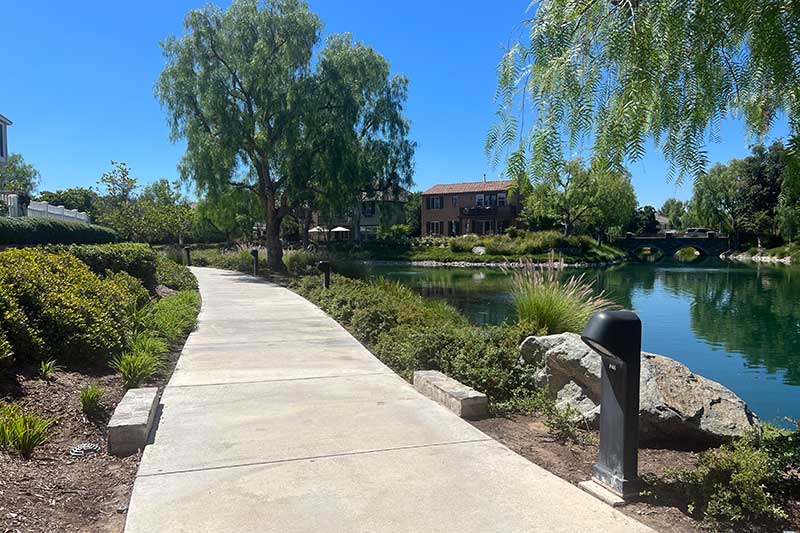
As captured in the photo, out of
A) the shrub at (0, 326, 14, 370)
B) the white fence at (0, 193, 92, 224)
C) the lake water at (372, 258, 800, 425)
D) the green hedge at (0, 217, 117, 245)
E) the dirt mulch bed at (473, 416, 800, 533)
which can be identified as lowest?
the lake water at (372, 258, 800, 425)

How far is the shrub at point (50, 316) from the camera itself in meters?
5.96

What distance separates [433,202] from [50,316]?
6266cm

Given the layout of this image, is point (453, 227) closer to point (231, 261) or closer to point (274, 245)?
point (231, 261)

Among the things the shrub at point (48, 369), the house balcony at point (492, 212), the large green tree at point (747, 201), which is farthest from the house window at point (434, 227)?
the shrub at point (48, 369)

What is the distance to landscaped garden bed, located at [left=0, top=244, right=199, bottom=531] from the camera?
3635 millimetres

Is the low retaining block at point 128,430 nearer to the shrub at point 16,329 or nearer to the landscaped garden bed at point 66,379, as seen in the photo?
the landscaped garden bed at point 66,379

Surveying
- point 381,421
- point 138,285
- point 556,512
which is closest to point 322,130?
point 138,285

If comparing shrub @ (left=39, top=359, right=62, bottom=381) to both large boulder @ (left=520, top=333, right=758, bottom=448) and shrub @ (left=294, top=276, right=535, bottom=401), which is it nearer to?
shrub @ (left=294, top=276, right=535, bottom=401)

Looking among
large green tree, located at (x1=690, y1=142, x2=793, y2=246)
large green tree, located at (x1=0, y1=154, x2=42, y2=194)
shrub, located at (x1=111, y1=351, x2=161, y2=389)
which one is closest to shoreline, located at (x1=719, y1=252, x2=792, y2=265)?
large green tree, located at (x1=690, y1=142, x2=793, y2=246)

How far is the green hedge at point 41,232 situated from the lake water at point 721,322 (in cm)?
1168

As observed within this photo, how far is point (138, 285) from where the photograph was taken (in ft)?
40.3

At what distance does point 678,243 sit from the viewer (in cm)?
6956

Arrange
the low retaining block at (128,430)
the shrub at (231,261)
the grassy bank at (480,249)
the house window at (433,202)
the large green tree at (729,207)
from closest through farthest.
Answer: the low retaining block at (128,430)
the shrub at (231,261)
the grassy bank at (480,249)
the large green tree at (729,207)
the house window at (433,202)

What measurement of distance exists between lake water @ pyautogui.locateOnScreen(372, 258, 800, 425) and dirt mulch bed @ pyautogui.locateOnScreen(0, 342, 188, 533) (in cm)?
894
